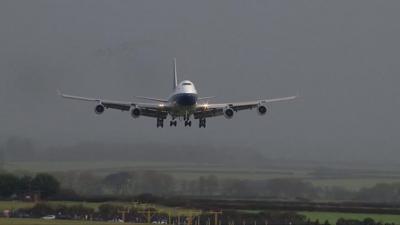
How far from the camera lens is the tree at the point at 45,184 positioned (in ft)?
479

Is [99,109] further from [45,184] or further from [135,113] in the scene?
[45,184]

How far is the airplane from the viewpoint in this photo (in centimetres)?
13200

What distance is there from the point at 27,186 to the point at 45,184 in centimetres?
586

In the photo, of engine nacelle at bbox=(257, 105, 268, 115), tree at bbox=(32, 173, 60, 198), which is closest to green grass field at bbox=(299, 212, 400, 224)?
engine nacelle at bbox=(257, 105, 268, 115)

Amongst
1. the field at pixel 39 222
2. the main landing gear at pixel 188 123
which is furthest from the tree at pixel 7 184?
the main landing gear at pixel 188 123

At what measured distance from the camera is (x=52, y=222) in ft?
451

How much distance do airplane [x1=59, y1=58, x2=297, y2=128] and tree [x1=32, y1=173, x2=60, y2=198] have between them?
14.1 metres

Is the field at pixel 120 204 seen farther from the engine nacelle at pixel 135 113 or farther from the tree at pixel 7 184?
the engine nacelle at pixel 135 113

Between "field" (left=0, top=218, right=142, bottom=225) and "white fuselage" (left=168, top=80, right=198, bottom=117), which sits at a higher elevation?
"white fuselage" (left=168, top=80, right=198, bottom=117)

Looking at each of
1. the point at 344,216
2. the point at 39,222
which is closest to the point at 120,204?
the point at 39,222

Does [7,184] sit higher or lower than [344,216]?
higher

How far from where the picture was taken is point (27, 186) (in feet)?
502

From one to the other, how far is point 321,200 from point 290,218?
4.31m

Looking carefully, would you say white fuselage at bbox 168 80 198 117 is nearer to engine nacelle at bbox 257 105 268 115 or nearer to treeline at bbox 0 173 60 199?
engine nacelle at bbox 257 105 268 115
